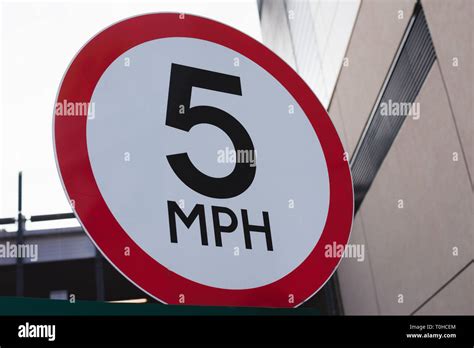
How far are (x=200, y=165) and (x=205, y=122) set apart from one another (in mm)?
97

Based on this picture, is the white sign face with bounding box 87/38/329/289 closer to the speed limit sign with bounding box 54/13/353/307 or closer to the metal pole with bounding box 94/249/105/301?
the speed limit sign with bounding box 54/13/353/307

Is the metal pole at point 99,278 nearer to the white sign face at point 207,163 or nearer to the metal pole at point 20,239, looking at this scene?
the metal pole at point 20,239

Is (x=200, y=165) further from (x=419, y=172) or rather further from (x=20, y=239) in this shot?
(x=20, y=239)

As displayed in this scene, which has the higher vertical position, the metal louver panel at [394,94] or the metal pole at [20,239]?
the metal louver panel at [394,94]

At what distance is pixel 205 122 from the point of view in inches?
43.3

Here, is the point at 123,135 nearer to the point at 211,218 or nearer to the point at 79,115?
the point at 79,115

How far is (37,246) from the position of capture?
710 cm

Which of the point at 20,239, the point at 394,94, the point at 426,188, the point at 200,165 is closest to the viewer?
the point at 200,165

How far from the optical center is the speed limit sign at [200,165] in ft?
3.10

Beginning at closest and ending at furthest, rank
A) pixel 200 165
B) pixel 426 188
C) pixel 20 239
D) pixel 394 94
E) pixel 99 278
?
1. pixel 200 165
2. pixel 426 188
3. pixel 394 94
4. pixel 20 239
5. pixel 99 278

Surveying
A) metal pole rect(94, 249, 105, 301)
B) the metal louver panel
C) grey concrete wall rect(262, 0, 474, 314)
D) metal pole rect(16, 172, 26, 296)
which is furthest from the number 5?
metal pole rect(94, 249, 105, 301)

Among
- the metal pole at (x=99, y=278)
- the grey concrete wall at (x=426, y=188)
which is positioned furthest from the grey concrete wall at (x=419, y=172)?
the metal pole at (x=99, y=278)

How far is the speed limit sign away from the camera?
3.10 ft

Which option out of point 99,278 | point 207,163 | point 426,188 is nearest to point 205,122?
point 207,163
